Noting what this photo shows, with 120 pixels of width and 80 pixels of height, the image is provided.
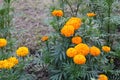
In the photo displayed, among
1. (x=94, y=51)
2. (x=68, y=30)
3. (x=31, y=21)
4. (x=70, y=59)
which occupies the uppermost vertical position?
(x=68, y=30)

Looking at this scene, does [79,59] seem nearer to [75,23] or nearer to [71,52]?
[71,52]

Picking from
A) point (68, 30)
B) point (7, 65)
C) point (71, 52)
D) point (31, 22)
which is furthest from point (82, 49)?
point (31, 22)

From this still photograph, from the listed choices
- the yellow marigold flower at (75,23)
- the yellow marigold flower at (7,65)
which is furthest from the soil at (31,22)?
the yellow marigold flower at (7,65)

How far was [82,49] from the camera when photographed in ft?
12.8

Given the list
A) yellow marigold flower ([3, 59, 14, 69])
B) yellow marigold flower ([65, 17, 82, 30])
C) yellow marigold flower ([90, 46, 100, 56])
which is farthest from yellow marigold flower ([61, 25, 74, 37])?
yellow marigold flower ([3, 59, 14, 69])

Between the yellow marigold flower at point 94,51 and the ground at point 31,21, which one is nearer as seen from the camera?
the yellow marigold flower at point 94,51

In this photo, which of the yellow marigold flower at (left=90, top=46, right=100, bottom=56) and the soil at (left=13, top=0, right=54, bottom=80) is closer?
the yellow marigold flower at (left=90, top=46, right=100, bottom=56)

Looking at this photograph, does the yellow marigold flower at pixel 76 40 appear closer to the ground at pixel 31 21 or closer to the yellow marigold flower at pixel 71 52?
the yellow marigold flower at pixel 71 52

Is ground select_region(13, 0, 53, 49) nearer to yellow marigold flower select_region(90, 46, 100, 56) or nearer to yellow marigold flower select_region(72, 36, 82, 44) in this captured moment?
yellow marigold flower select_region(72, 36, 82, 44)

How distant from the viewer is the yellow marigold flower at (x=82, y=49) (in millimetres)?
3887

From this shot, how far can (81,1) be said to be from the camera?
5375 millimetres

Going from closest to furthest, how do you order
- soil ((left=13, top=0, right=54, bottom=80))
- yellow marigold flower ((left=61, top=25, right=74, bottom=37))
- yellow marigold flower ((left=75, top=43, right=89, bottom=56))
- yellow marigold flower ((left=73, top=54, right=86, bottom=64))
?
yellow marigold flower ((left=73, top=54, right=86, bottom=64)), yellow marigold flower ((left=75, top=43, right=89, bottom=56)), yellow marigold flower ((left=61, top=25, right=74, bottom=37)), soil ((left=13, top=0, right=54, bottom=80))

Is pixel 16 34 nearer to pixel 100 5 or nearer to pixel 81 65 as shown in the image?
pixel 100 5

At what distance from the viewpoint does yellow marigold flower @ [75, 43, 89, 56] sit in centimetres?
389
